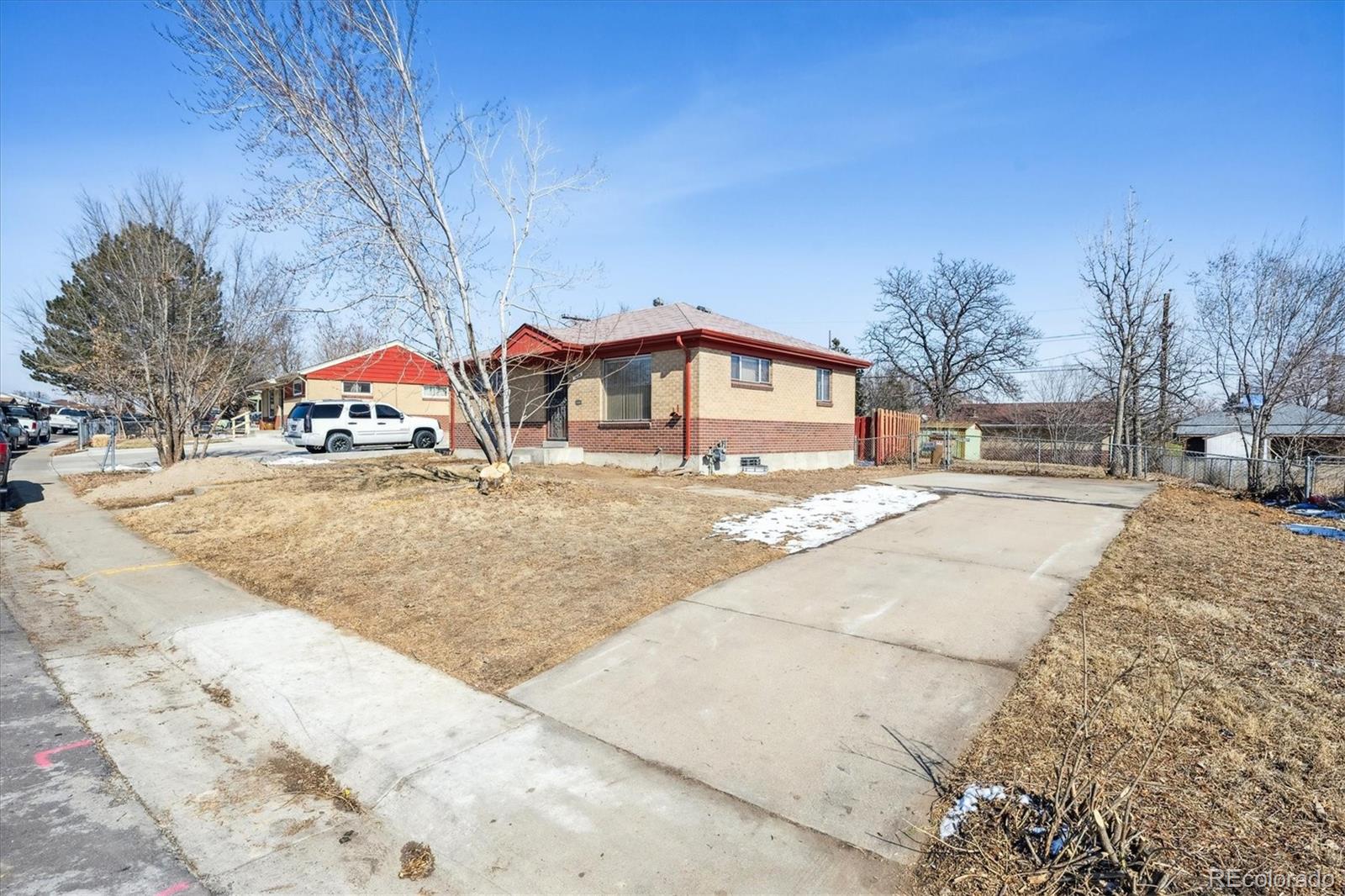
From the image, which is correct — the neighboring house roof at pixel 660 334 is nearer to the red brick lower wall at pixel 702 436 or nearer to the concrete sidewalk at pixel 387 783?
the red brick lower wall at pixel 702 436

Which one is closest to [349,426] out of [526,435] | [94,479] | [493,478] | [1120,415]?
[94,479]

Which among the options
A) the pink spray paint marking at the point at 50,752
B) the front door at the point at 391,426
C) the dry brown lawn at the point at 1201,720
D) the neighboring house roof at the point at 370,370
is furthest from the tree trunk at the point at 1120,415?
the neighboring house roof at the point at 370,370

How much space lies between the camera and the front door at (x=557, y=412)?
17.5 m

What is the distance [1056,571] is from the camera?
6.01 metres

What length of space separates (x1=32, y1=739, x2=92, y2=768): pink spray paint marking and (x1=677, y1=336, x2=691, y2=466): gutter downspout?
11.6 m

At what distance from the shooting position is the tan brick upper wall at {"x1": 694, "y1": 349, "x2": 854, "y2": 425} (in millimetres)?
14609

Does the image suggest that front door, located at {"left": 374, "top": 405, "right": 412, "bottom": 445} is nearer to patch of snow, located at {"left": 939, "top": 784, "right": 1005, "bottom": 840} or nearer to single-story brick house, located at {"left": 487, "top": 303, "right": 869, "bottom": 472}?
single-story brick house, located at {"left": 487, "top": 303, "right": 869, "bottom": 472}

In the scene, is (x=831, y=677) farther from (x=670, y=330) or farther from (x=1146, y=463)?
(x=1146, y=463)

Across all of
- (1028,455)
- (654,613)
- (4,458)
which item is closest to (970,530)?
(654,613)

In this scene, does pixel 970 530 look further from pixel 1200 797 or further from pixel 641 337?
pixel 641 337

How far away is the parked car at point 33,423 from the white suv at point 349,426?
15585 millimetres

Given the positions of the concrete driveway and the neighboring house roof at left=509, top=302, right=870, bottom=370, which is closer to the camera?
the concrete driveway
